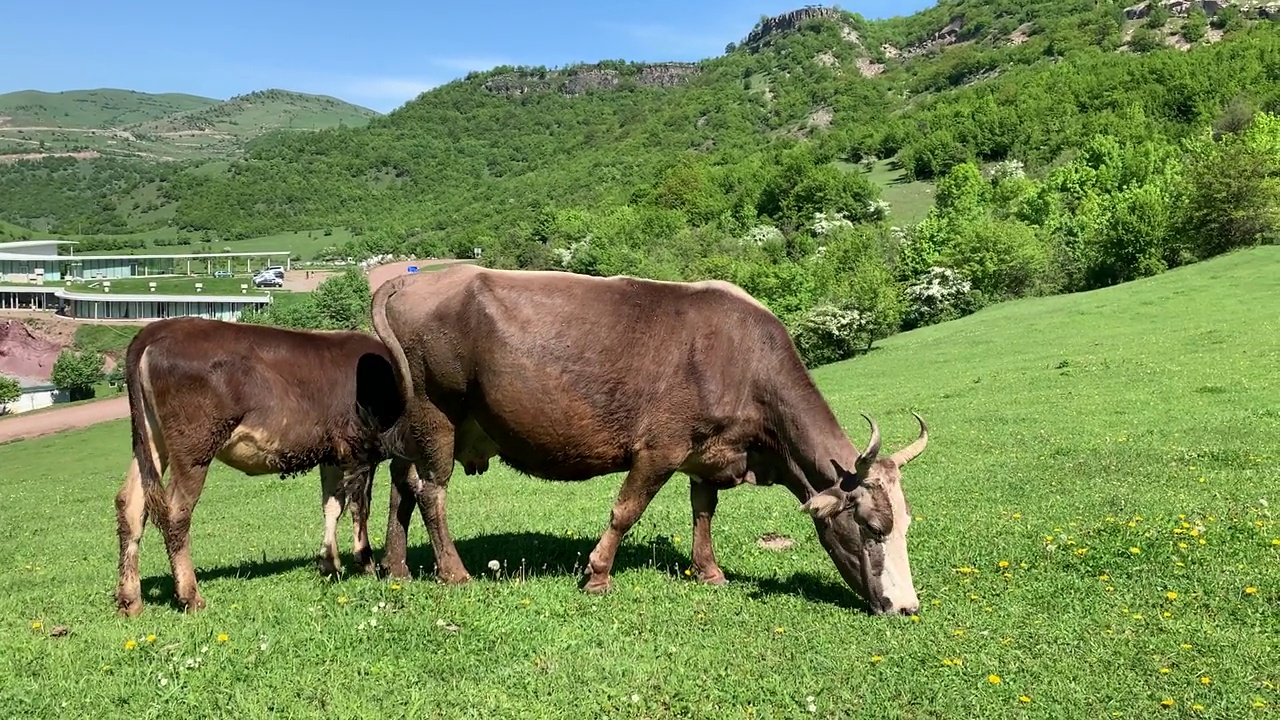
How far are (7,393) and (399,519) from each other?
233 feet

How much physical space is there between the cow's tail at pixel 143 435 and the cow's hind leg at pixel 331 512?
64.3 inches

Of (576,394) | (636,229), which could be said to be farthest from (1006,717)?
(636,229)

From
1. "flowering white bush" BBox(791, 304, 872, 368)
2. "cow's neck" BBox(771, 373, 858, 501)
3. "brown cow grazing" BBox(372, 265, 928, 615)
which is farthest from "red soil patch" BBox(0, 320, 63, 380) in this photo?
"cow's neck" BBox(771, 373, 858, 501)

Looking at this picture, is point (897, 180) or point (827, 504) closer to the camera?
point (827, 504)

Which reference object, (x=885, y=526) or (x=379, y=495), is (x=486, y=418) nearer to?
(x=885, y=526)

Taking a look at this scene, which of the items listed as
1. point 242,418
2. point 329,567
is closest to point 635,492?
point 329,567

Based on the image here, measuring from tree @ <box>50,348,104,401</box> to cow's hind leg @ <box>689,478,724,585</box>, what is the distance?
7526cm

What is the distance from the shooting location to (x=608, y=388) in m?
7.50

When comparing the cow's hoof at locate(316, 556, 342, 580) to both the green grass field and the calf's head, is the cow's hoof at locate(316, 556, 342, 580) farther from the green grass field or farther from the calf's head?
the calf's head

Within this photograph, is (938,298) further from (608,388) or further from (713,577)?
(608,388)

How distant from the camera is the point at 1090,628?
19.7 ft

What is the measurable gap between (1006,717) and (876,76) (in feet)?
679

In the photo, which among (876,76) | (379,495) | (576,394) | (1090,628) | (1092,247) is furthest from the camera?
(876,76)

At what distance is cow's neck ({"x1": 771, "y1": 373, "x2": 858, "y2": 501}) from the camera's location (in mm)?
7543
